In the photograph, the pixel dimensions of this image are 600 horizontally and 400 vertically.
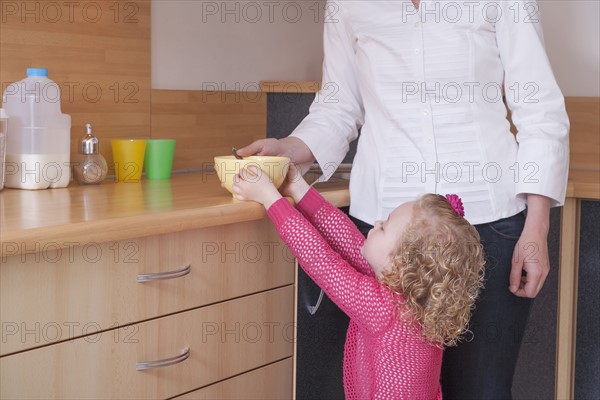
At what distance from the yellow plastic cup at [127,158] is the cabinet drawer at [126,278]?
461 millimetres

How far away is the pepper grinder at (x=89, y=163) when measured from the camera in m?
1.92

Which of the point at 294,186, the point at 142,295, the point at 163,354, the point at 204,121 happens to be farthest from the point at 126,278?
the point at 204,121

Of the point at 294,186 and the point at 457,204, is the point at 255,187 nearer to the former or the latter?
the point at 294,186

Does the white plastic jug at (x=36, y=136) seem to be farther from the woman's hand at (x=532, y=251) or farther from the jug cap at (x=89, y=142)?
the woman's hand at (x=532, y=251)

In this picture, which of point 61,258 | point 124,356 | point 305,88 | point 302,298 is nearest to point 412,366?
point 302,298

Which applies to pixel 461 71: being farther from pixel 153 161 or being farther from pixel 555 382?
pixel 555 382

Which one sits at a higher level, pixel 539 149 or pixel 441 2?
pixel 441 2

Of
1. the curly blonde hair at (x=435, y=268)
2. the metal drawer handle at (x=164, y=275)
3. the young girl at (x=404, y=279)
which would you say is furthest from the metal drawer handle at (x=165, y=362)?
the curly blonde hair at (x=435, y=268)

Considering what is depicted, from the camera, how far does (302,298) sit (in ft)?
6.08

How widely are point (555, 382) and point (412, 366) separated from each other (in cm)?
87

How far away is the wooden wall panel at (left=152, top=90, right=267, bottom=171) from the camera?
88.6 inches

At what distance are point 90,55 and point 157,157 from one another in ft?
0.93

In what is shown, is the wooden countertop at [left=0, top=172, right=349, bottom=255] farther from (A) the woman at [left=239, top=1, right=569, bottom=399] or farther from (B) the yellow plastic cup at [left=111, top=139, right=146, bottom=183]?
(A) the woman at [left=239, top=1, right=569, bottom=399]

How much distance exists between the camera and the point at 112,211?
1496mm
